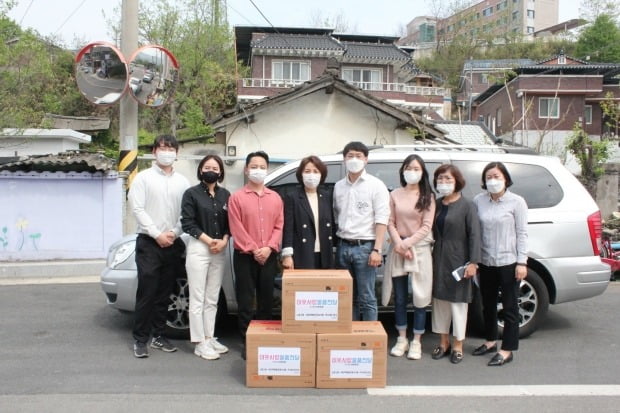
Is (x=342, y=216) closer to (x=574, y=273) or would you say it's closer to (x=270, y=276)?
(x=270, y=276)

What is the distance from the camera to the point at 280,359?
4.64 m

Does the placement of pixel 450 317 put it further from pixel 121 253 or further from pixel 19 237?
pixel 19 237

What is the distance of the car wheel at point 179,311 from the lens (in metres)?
5.83

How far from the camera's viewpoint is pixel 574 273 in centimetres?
588

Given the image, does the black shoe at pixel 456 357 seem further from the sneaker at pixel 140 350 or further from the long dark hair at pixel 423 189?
the sneaker at pixel 140 350

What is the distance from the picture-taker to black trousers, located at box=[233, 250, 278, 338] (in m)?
5.21

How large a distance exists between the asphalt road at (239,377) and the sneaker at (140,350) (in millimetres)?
50

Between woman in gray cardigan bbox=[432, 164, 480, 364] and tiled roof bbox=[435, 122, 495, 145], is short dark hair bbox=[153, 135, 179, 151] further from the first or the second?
tiled roof bbox=[435, 122, 495, 145]

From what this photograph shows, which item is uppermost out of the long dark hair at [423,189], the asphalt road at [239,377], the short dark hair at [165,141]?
the short dark hair at [165,141]

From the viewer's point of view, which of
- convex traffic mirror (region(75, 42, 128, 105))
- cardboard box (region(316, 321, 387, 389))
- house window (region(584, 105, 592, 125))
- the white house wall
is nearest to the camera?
cardboard box (region(316, 321, 387, 389))

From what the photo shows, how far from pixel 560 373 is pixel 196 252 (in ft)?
11.0

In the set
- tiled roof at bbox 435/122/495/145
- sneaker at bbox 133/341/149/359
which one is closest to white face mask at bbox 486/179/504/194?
sneaker at bbox 133/341/149/359

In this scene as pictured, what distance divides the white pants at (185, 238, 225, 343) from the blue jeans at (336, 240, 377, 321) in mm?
1111

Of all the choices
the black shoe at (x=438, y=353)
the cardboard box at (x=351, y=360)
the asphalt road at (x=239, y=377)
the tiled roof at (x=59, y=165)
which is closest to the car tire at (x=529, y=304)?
the asphalt road at (x=239, y=377)
